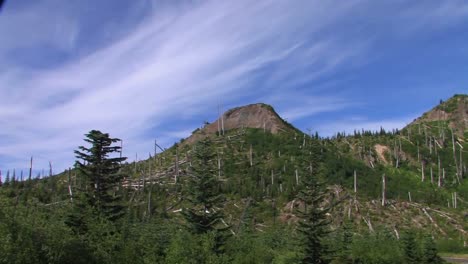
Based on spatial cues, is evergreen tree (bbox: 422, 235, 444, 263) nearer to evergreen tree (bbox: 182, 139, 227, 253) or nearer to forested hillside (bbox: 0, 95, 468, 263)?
forested hillside (bbox: 0, 95, 468, 263)

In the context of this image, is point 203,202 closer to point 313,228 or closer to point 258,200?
point 313,228

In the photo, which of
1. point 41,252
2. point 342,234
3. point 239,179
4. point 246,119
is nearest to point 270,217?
point 239,179

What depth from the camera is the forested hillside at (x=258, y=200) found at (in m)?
35.6

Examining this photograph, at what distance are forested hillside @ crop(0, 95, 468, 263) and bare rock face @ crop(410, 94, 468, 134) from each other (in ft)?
2.01

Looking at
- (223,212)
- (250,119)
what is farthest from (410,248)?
(250,119)

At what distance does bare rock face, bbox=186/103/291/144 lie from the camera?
147 m

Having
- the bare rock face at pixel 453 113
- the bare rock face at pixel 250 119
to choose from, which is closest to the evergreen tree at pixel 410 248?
the bare rock face at pixel 250 119

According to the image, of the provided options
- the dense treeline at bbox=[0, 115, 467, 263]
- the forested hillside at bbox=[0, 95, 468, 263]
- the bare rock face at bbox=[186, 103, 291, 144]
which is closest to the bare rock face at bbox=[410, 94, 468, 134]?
the forested hillside at bbox=[0, 95, 468, 263]

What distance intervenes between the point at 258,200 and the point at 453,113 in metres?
118

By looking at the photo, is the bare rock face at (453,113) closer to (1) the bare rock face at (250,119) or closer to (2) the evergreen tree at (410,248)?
(1) the bare rock face at (250,119)

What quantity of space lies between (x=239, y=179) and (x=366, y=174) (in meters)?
35.9

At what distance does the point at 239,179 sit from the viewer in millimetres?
104875

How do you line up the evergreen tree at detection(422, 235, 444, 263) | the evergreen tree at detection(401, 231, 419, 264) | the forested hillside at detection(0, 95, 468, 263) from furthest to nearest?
the evergreen tree at detection(401, 231, 419, 264), the evergreen tree at detection(422, 235, 444, 263), the forested hillside at detection(0, 95, 468, 263)

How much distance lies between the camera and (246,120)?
153 metres
